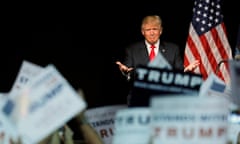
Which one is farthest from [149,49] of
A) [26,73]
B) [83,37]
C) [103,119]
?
[26,73]

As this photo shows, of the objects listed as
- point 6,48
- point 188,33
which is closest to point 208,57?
point 188,33

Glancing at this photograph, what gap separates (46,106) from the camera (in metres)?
1.98

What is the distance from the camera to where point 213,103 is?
6.38 feet

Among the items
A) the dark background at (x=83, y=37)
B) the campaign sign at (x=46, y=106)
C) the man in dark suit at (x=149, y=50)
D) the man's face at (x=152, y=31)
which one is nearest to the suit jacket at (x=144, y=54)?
the man in dark suit at (x=149, y=50)

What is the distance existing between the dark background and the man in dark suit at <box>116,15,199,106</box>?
1.59 meters

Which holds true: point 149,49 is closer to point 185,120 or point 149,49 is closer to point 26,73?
point 26,73

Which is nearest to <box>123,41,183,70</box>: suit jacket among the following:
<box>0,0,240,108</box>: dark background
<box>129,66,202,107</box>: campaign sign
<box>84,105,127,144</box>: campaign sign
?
<box>0,0,240,108</box>: dark background

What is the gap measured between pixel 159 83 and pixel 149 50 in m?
4.08

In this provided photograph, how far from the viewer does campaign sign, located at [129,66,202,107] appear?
2.13 meters

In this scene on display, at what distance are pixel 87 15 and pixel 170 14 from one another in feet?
3.04

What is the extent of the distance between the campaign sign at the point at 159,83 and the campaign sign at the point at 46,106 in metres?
0.25

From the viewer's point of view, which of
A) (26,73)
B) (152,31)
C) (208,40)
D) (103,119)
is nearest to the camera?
(26,73)

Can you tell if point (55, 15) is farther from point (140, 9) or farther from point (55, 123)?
point (55, 123)

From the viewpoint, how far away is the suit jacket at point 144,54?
6141 mm
